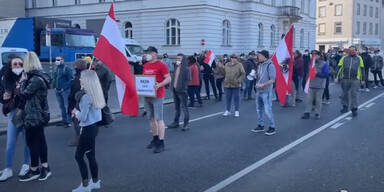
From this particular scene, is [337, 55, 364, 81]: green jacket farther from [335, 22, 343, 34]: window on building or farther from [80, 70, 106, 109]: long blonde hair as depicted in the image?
[335, 22, 343, 34]: window on building

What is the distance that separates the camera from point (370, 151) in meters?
7.67

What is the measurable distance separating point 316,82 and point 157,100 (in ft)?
18.3

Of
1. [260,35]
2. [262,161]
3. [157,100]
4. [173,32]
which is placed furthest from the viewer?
[260,35]

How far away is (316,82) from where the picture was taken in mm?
11484

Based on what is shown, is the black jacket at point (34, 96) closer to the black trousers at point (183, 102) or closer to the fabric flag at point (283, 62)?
Result: the black trousers at point (183, 102)

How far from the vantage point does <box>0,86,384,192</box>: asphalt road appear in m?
5.74

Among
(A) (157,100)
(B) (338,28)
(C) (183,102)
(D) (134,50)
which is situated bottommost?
(C) (183,102)

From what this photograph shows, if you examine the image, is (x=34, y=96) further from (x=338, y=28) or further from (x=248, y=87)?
(x=338, y=28)

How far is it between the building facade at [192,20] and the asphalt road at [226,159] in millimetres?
23351

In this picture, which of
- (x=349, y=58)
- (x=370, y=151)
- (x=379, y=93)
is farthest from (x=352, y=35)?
(x=370, y=151)

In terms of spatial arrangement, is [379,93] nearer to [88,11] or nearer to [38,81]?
[38,81]

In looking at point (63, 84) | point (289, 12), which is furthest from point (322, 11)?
point (63, 84)

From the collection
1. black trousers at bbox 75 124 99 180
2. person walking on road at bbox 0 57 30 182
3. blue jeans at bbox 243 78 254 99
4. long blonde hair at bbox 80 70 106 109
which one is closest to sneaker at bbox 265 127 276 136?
black trousers at bbox 75 124 99 180

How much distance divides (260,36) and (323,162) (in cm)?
3754
